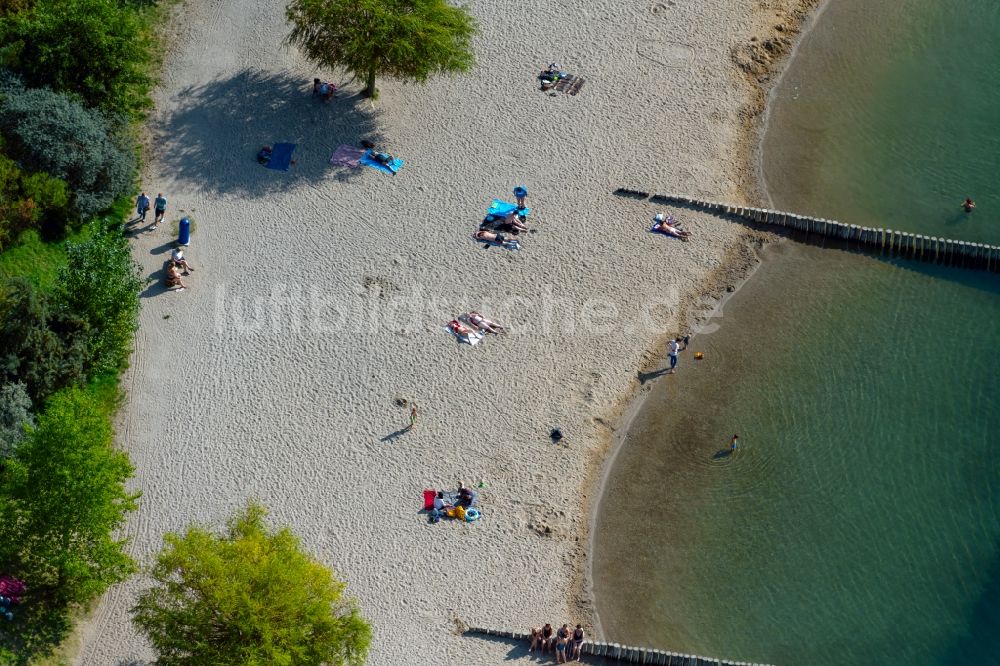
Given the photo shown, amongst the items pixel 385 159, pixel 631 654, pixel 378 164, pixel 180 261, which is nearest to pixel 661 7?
pixel 385 159

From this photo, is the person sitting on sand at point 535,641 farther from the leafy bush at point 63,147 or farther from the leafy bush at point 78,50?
the leafy bush at point 78,50

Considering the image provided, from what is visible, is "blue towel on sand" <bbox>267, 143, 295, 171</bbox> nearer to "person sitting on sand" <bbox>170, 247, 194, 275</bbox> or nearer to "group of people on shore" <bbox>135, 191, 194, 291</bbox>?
"group of people on shore" <bbox>135, 191, 194, 291</bbox>

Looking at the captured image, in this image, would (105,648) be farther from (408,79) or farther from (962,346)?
(962,346)

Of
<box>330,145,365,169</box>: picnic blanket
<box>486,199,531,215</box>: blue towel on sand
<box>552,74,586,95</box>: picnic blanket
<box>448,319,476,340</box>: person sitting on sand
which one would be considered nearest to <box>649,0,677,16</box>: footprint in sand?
<box>552,74,586,95</box>: picnic blanket

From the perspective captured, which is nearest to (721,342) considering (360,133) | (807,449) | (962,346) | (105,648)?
(807,449)

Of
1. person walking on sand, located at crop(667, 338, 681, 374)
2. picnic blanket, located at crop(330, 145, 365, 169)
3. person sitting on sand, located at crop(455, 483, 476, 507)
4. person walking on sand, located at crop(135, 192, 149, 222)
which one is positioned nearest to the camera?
person sitting on sand, located at crop(455, 483, 476, 507)

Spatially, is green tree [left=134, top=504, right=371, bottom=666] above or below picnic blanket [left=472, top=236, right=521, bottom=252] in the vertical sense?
below
